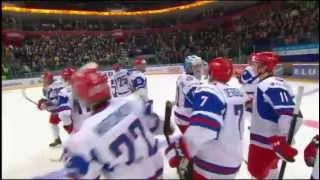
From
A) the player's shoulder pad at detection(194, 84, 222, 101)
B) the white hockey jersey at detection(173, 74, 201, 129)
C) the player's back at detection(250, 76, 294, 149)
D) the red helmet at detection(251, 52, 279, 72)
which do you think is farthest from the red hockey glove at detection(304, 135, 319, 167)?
the white hockey jersey at detection(173, 74, 201, 129)

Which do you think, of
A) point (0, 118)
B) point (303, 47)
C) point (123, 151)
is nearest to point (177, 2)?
point (123, 151)

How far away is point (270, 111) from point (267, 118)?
4cm

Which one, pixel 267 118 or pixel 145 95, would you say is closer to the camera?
pixel 145 95

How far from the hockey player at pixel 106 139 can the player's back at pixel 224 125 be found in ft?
0.98

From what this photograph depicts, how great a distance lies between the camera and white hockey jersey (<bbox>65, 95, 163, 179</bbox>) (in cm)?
104

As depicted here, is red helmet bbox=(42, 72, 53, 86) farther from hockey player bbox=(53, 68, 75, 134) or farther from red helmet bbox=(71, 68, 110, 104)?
hockey player bbox=(53, 68, 75, 134)

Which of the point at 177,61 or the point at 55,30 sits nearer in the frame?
the point at 55,30

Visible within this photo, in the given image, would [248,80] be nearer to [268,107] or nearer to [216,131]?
[268,107]

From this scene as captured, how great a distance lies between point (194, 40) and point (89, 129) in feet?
4.34

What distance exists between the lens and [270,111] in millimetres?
1964

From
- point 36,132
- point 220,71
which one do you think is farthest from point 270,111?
point 36,132

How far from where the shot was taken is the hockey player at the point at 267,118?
1878 mm

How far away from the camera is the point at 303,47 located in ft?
22.2

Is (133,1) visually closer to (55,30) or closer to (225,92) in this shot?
(55,30)
